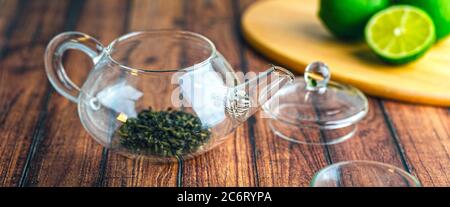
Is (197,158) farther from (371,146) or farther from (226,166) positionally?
(371,146)

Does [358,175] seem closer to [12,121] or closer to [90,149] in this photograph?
[90,149]

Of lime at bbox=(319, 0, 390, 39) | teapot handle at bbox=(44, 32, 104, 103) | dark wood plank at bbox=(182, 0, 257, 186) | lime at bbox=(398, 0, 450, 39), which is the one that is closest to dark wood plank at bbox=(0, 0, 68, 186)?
teapot handle at bbox=(44, 32, 104, 103)

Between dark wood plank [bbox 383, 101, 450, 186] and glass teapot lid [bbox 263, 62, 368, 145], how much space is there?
8cm

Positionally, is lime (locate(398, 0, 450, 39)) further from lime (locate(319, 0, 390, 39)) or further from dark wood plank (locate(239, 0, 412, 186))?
dark wood plank (locate(239, 0, 412, 186))

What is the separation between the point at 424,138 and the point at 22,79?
2.87ft

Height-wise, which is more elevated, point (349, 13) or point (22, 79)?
point (349, 13)

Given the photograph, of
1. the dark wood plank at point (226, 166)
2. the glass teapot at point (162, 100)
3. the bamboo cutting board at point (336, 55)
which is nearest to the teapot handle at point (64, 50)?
the glass teapot at point (162, 100)

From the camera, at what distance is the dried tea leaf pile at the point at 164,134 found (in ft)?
3.81

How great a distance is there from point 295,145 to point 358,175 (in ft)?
0.56

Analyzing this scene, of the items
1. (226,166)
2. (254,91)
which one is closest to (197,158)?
(226,166)

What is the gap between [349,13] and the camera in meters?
1.58

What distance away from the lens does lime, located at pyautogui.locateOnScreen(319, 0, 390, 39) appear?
1.57 m

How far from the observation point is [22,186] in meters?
1.16
